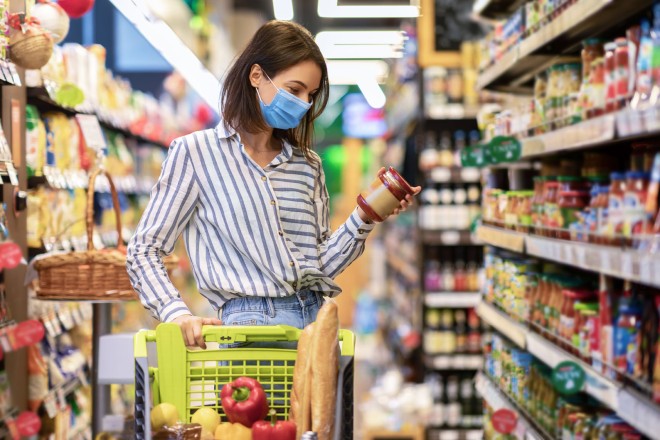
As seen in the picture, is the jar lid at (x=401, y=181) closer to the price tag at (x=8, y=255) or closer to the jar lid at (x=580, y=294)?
the jar lid at (x=580, y=294)

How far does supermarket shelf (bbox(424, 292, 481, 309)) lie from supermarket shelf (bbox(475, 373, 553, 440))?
73.7 inches

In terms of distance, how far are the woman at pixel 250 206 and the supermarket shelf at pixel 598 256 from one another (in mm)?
599

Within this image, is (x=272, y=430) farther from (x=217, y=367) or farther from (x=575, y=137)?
(x=575, y=137)

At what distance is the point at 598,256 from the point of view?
2865 millimetres

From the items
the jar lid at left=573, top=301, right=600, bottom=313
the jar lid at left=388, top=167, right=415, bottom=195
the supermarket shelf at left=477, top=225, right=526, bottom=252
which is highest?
the jar lid at left=388, top=167, right=415, bottom=195

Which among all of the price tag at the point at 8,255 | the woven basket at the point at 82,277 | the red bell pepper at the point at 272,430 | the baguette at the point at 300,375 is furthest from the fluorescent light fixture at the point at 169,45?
the red bell pepper at the point at 272,430

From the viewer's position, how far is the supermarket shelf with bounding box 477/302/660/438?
8.18ft

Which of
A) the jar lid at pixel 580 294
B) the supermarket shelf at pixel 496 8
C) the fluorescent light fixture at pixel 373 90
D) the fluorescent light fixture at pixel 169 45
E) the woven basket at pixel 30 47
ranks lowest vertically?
the jar lid at pixel 580 294

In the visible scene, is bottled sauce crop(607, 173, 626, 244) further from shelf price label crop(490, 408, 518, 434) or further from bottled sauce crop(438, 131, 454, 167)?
bottled sauce crop(438, 131, 454, 167)

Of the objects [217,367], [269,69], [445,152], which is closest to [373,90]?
[445,152]

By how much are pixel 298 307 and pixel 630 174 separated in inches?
40.1

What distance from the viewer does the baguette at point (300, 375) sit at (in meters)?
2.21

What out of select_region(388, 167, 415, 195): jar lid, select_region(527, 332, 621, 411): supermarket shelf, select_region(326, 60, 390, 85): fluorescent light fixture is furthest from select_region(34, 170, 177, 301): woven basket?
select_region(326, 60, 390, 85): fluorescent light fixture

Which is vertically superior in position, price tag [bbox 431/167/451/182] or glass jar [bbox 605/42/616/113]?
glass jar [bbox 605/42/616/113]
